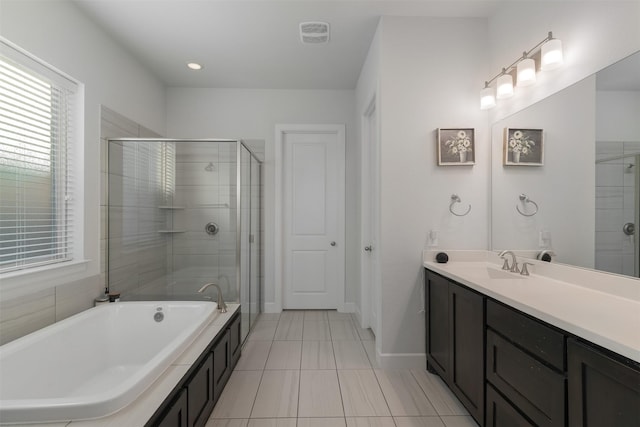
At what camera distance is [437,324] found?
6.88 feet

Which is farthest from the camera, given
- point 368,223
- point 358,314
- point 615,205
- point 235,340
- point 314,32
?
point 358,314

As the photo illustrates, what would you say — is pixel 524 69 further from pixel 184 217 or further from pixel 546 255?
pixel 184 217

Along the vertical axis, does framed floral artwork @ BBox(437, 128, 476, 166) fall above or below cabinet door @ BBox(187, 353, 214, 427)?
above

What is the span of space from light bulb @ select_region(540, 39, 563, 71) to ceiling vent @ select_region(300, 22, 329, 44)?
150 centimetres

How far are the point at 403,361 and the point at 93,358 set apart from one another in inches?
84.4

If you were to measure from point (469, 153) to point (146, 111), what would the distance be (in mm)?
3109

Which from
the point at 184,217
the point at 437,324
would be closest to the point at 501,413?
the point at 437,324

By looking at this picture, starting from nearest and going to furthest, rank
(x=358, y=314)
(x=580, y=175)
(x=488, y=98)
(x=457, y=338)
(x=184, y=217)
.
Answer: (x=580, y=175), (x=457, y=338), (x=488, y=98), (x=184, y=217), (x=358, y=314)

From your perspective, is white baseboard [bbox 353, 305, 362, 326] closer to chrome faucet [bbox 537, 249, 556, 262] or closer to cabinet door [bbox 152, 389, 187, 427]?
chrome faucet [bbox 537, 249, 556, 262]

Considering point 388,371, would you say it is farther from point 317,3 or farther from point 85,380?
point 317,3

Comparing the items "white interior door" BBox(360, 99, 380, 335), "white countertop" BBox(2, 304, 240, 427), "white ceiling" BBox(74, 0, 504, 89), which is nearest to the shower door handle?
"white ceiling" BBox(74, 0, 504, 89)

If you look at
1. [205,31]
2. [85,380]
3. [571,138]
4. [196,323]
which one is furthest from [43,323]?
[571,138]

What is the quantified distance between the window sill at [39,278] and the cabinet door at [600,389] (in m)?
2.58

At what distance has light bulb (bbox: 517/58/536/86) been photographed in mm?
1875
